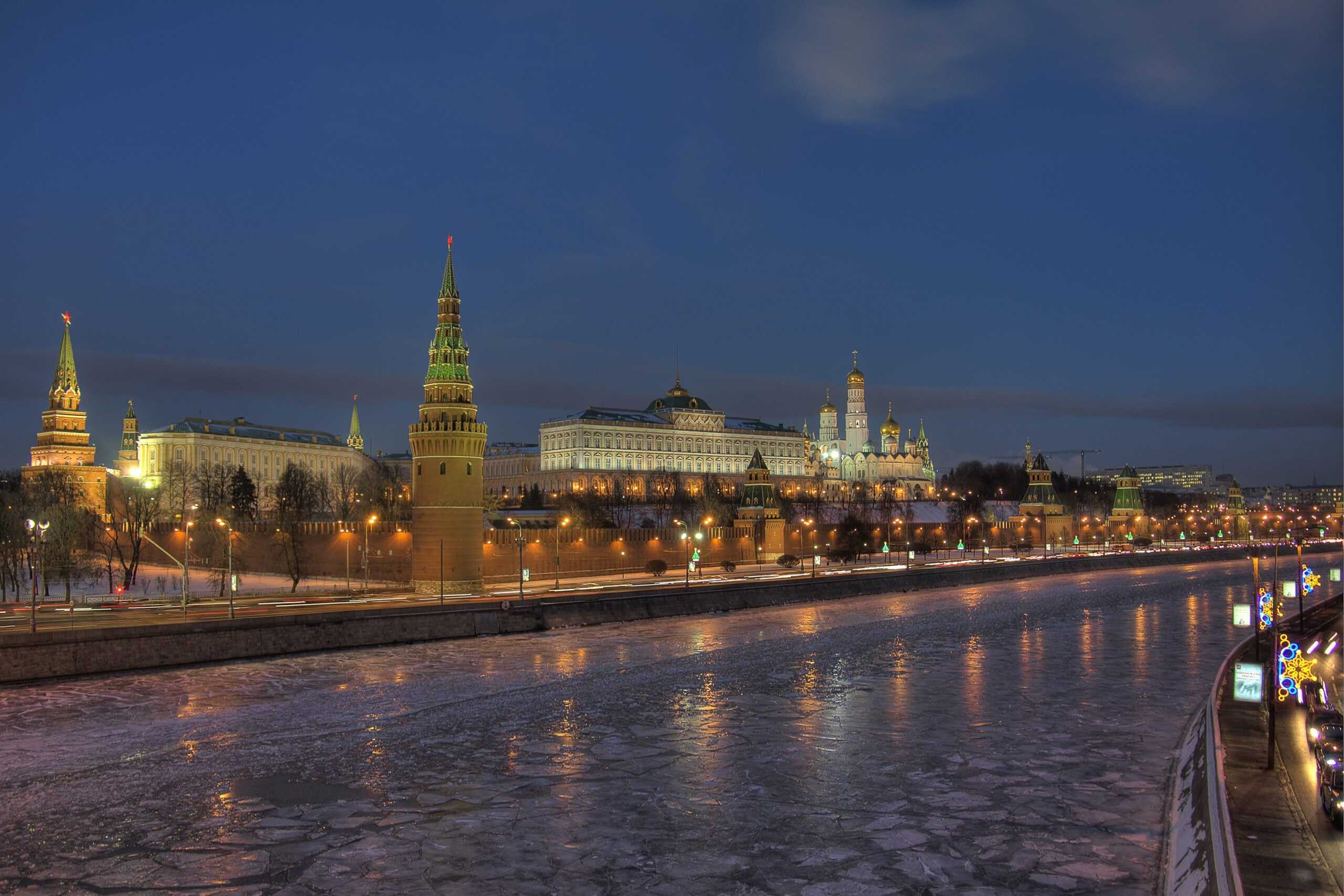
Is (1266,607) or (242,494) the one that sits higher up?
(242,494)

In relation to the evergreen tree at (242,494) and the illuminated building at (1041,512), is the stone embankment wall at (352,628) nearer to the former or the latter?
the evergreen tree at (242,494)

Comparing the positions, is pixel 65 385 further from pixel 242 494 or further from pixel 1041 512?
pixel 1041 512

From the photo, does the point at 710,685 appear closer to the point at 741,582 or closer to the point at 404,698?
the point at 404,698

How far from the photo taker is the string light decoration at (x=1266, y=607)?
28234 millimetres

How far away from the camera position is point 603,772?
18562 mm

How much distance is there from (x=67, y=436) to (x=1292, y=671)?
113 m

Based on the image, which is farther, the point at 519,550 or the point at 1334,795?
the point at 519,550

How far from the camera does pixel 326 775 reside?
1841 centimetres

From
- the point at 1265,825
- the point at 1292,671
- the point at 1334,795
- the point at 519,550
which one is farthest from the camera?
the point at 519,550

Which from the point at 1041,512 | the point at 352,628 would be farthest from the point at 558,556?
the point at 1041,512

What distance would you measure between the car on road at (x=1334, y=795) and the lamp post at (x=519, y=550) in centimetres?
2869

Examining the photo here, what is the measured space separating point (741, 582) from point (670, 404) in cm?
12222

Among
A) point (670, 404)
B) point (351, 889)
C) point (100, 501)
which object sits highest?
point (670, 404)

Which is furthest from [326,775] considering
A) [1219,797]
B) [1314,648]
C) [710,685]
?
[1314,648]
